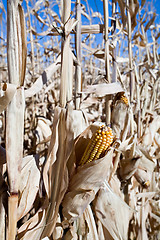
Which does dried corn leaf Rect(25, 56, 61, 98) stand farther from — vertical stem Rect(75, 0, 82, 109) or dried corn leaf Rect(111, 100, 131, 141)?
dried corn leaf Rect(111, 100, 131, 141)

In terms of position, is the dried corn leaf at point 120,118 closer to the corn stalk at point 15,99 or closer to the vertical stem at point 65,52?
the vertical stem at point 65,52

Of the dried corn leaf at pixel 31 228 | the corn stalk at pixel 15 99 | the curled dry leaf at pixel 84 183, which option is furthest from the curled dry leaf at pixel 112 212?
the corn stalk at pixel 15 99

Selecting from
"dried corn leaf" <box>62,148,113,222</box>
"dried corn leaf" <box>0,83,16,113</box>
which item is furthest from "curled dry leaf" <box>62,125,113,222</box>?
"dried corn leaf" <box>0,83,16,113</box>

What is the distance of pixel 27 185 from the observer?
0.72 meters

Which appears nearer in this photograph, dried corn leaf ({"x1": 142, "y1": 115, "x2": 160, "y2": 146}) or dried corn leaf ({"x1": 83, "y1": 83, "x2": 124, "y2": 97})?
dried corn leaf ({"x1": 83, "y1": 83, "x2": 124, "y2": 97})

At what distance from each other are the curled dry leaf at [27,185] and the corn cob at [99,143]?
0.71 ft

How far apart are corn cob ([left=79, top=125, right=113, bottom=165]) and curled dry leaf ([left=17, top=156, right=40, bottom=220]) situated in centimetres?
22

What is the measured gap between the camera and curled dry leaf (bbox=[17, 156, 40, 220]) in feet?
2.29

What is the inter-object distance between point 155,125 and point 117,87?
0.57 m

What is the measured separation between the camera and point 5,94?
0.54 m

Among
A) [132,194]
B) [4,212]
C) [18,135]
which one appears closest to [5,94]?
[18,135]

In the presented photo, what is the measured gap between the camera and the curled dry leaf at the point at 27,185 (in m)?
0.70

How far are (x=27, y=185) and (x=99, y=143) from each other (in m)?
0.30

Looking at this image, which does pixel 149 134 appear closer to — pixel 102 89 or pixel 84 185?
pixel 102 89
